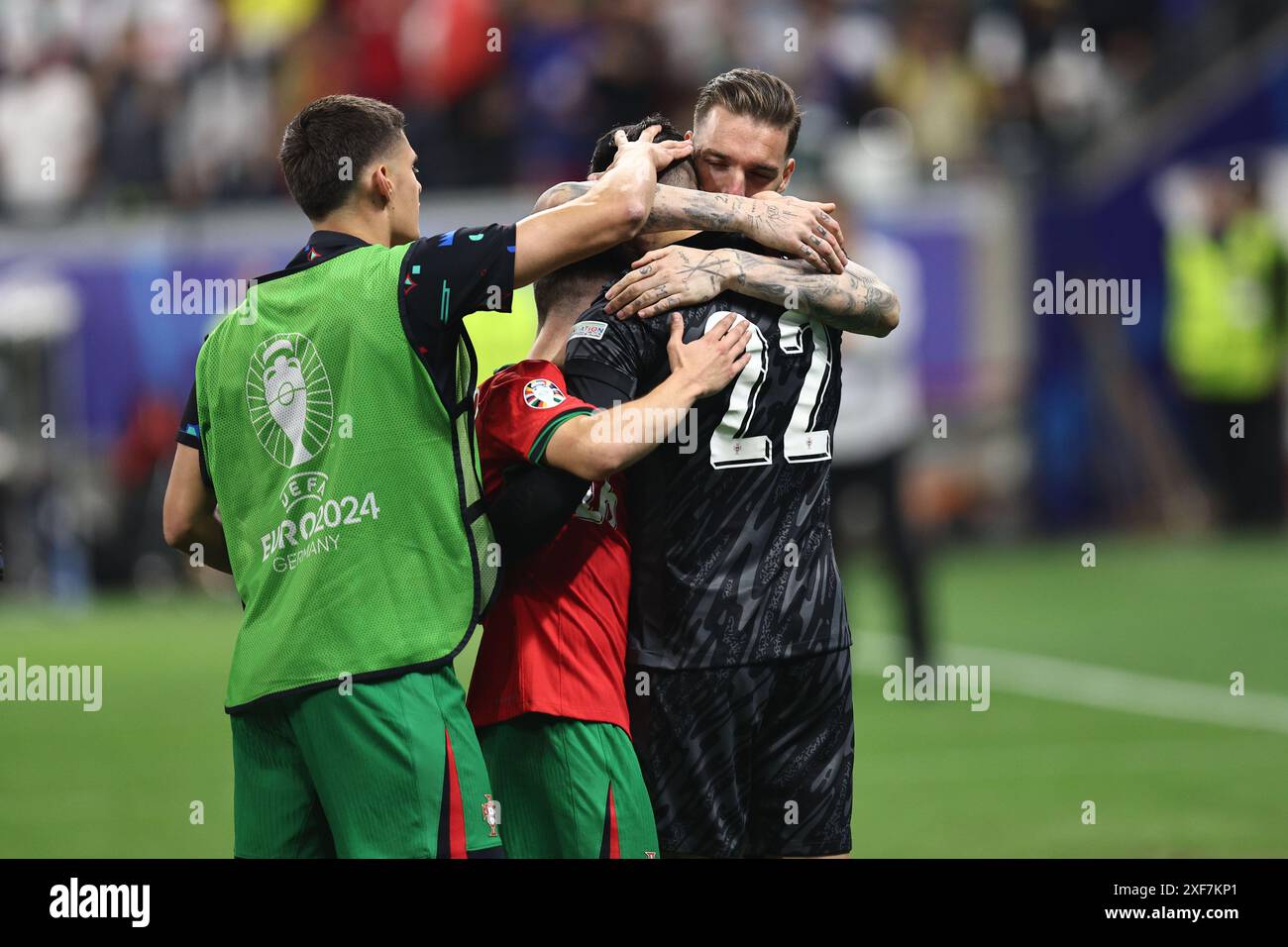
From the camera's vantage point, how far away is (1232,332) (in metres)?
15.7

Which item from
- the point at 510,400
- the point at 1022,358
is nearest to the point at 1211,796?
the point at 510,400

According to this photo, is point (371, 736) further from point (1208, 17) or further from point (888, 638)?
point (1208, 17)

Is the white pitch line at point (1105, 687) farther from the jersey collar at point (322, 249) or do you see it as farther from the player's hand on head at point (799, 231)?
the jersey collar at point (322, 249)

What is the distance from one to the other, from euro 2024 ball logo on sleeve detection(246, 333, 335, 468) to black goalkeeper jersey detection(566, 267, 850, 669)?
1.81ft

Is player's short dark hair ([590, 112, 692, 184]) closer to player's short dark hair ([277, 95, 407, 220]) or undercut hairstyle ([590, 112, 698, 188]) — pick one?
undercut hairstyle ([590, 112, 698, 188])

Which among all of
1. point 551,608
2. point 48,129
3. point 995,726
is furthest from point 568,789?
point 48,129

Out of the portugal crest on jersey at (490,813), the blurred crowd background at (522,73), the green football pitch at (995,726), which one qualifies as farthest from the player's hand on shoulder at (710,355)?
the blurred crowd background at (522,73)

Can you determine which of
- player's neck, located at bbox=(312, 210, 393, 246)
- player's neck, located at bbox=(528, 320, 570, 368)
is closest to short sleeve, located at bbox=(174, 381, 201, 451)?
player's neck, located at bbox=(312, 210, 393, 246)

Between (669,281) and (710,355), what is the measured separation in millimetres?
179

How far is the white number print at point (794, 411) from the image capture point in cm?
386

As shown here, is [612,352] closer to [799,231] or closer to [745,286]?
[745,286]

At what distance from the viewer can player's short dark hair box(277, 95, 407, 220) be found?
3.70 meters
